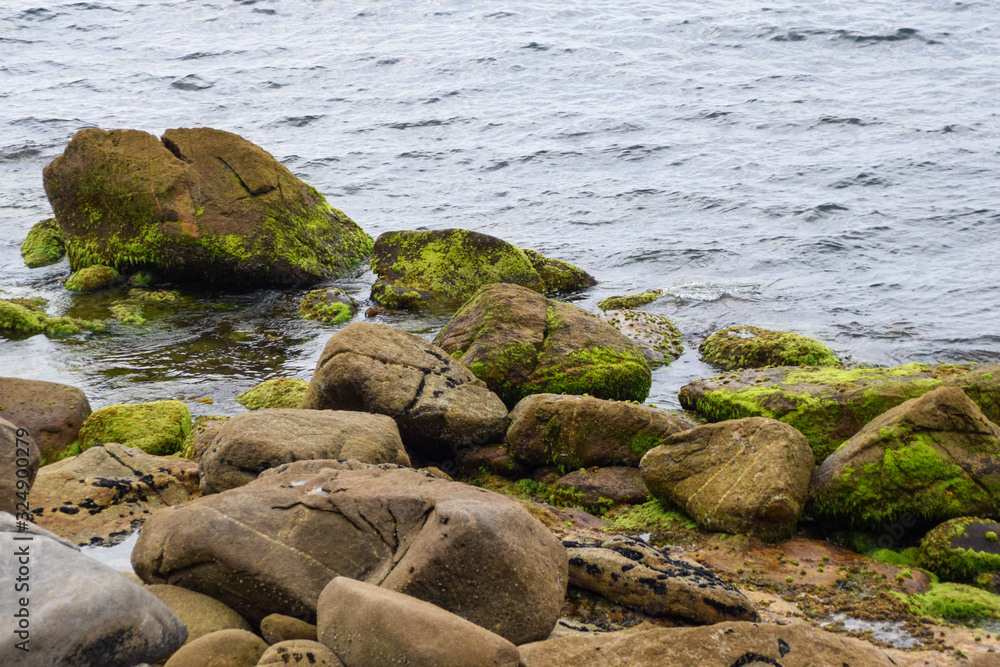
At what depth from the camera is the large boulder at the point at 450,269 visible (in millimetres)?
13047

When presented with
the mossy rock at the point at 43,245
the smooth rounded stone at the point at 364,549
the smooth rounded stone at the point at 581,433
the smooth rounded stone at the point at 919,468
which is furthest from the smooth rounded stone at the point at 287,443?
the mossy rock at the point at 43,245

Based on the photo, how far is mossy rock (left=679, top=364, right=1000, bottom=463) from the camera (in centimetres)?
791

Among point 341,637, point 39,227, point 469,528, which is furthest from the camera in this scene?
point 39,227

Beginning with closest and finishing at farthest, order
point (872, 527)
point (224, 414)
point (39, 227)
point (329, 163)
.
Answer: point (872, 527), point (224, 414), point (39, 227), point (329, 163)

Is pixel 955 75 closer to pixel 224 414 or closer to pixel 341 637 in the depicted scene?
pixel 224 414

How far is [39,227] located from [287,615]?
13.6m

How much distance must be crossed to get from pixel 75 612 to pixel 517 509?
88.8 inches

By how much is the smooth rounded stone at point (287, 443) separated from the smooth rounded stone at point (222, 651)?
6.82 ft

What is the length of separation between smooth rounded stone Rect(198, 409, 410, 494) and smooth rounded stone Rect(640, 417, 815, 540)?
2227 millimetres

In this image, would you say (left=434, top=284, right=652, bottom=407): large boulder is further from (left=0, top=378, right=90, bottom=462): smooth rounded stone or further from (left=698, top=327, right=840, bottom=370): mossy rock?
(left=0, top=378, right=90, bottom=462): smooth rounded stone

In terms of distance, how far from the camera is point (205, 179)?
13617 millimetres

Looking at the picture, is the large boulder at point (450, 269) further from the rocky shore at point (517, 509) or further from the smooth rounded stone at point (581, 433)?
the smooth rounded stone at point (581, 433)

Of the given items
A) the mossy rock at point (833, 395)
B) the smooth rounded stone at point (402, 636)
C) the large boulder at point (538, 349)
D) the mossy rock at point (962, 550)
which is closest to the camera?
the smooth rounded stone at point (402, 636)

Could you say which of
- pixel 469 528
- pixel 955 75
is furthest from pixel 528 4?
pixel 469 528
